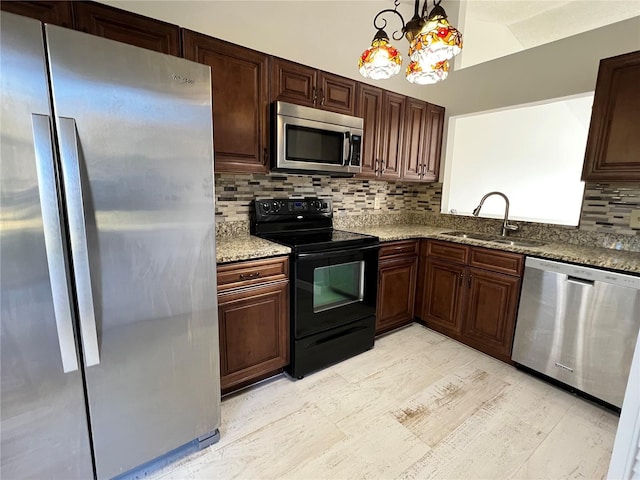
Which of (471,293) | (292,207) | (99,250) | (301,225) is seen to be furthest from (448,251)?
(99,250)

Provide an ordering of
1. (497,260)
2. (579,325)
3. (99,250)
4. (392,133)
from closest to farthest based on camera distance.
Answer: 1. (99,250)
2. (579,325)
3. (497,260)
4. (392,133)

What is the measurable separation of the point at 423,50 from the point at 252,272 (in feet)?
4.62

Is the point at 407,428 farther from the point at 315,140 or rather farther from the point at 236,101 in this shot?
the point at 236,101

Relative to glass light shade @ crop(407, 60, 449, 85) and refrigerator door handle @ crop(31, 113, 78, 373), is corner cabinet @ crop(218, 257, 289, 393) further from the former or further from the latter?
glass light shade @ crop(407, 60, 449, 85)

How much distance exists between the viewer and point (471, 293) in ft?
8.18

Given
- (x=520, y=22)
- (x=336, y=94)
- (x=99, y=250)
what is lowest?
(x=99, y=250)

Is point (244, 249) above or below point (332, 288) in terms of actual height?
above

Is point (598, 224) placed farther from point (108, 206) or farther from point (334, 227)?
point (108, 206)

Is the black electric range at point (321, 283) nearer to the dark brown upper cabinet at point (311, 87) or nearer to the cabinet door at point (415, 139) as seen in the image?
the dark brown upper cabinet at point (311, 87)

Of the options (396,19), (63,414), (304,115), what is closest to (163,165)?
(63,414)

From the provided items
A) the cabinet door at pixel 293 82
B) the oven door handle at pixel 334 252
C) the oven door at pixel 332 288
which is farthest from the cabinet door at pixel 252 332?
the cabinet door at pixel 293 82

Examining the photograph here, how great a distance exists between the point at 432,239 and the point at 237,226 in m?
1.70

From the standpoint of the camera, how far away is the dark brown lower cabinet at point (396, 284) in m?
2.58

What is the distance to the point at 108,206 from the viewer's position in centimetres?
112
